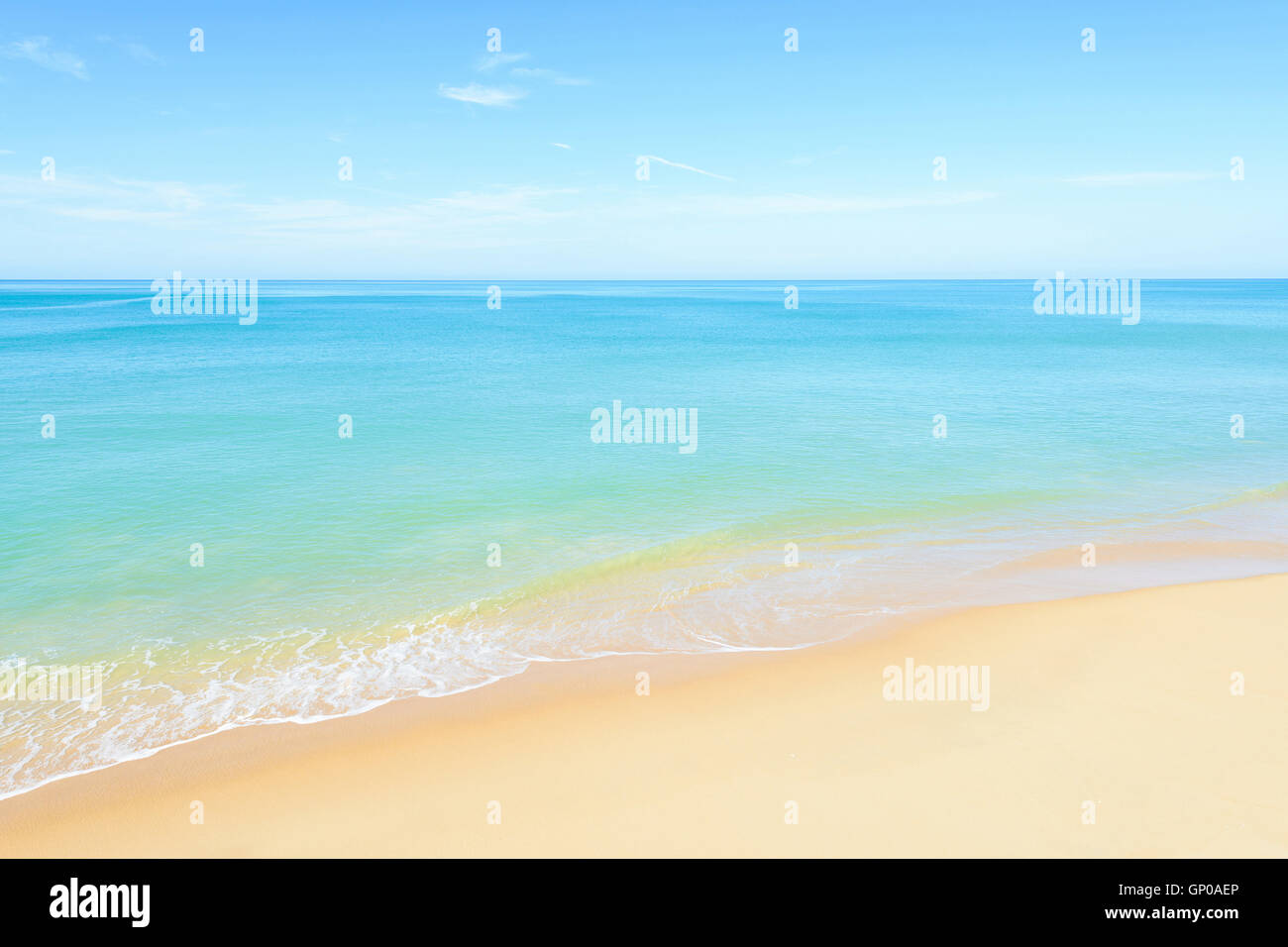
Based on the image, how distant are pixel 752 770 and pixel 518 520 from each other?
856cm

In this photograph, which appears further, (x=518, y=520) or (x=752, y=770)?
(x=518, y=520)

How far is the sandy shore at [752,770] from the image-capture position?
19.4 ft

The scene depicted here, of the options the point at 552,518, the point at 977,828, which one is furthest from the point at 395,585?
the point at 977,828

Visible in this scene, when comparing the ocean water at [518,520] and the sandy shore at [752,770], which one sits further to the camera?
the ocean water at [518,520]

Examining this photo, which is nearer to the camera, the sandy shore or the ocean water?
the sandy shore

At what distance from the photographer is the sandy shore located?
5918mm

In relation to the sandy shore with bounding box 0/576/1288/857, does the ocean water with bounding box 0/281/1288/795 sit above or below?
above

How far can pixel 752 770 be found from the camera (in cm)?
675

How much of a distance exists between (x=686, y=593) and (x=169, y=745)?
6411mm

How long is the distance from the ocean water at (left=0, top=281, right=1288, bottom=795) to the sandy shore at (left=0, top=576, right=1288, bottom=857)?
0.78 m

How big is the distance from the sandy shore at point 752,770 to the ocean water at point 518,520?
30.9 inches

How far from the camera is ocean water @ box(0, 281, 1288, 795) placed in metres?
9.28

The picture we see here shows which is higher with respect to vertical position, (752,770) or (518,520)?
(518,520)

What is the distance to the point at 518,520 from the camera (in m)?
14.5
